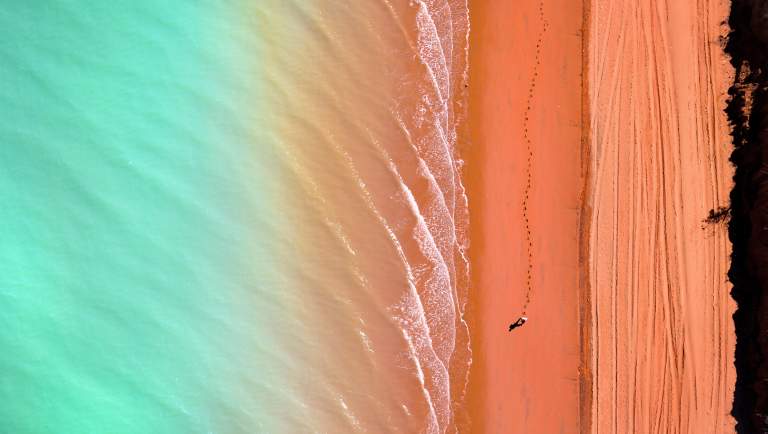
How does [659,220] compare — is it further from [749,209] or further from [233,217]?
[233,217]

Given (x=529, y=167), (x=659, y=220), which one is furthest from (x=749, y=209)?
(x=529, y=167)

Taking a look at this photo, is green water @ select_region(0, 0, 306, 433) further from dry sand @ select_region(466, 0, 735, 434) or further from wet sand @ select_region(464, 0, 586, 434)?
dry sand @ select_region(466, 0, 735, 434)

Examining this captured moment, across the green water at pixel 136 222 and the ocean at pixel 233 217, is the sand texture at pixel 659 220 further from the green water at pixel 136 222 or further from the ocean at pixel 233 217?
the green water at pixel 136 222

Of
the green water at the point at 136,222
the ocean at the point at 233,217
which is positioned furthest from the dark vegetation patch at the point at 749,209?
Answer: the green water at the point at 136,222

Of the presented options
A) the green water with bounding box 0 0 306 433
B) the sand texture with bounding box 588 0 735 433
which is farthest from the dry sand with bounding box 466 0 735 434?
the green water with bounding box 0 0 306 433

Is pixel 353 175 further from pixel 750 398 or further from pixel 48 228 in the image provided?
pixel 750 398

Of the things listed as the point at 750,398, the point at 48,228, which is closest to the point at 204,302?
the point at 48,228
